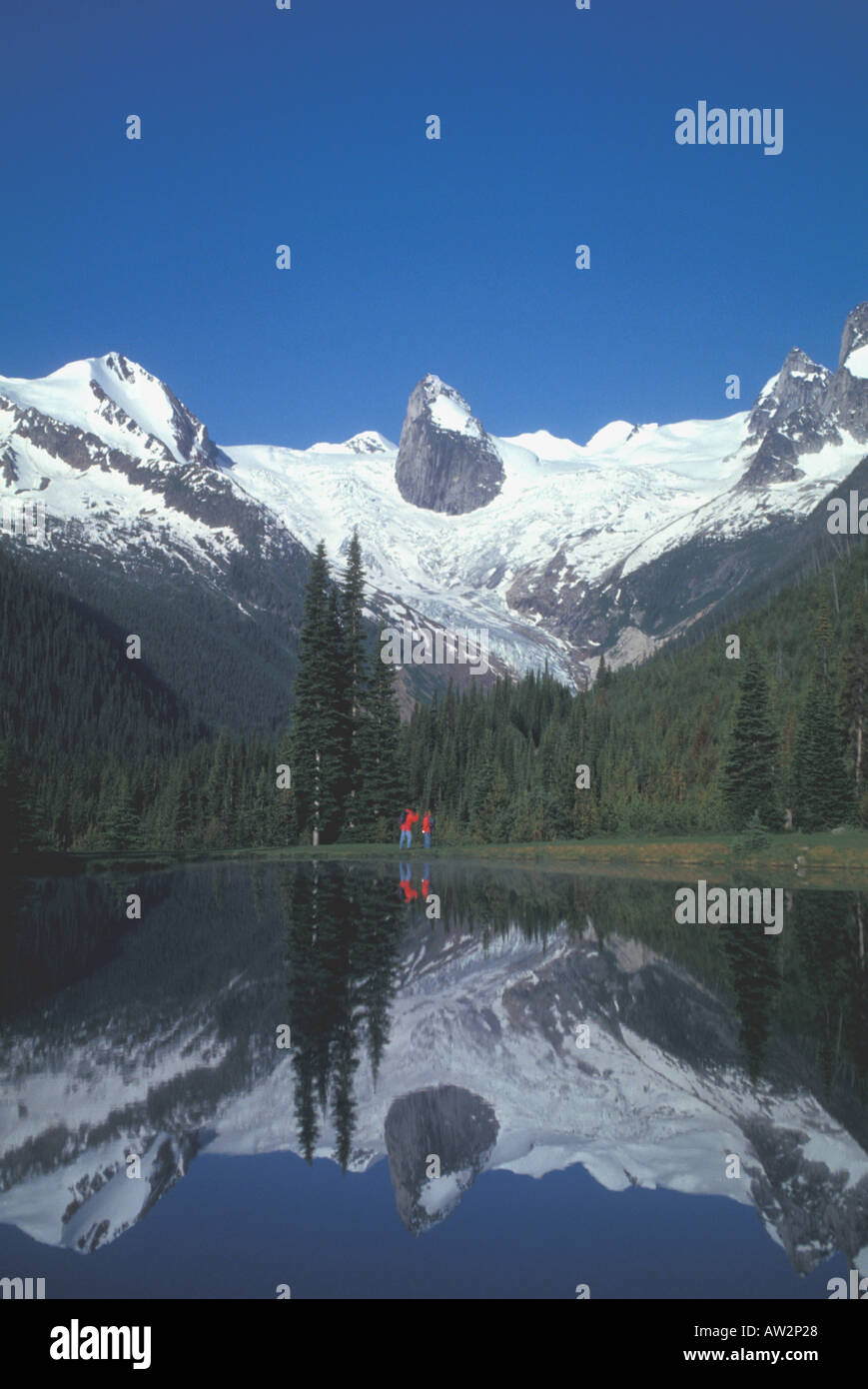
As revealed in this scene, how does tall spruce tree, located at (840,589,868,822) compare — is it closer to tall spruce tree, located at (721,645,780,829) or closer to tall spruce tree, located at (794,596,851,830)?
tall spruce tree, located at (794,596,851,830)

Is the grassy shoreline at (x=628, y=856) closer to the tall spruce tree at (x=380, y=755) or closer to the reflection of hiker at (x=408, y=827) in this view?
the reflection of hiker at (x=408, y=827)

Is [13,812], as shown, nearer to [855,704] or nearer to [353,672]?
[353,672]

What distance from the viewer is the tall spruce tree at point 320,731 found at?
244ft

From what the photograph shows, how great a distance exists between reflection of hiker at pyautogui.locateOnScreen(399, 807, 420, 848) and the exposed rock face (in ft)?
183

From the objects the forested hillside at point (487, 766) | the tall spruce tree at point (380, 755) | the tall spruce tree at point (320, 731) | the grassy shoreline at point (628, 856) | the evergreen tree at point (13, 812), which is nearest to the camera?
the grassy shoreline at point (628, 856)

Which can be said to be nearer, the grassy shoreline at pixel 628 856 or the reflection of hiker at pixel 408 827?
the grassy shoreline at pixel 628 856

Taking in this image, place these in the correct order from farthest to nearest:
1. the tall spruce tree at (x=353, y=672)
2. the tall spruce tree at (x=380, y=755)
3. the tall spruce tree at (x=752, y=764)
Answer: the tall spruce tree at (x=353, y=672) → the tall spruce tree at (x=380, y=755) → the tall spruce tree at (x=752, y=764)

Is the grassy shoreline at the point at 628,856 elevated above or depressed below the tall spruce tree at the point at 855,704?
below

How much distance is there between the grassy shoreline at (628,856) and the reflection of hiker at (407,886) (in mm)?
9135

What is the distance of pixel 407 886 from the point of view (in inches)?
1526

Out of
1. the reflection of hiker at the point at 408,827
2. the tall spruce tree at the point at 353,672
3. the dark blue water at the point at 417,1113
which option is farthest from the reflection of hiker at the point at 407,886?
the tall spruce tree at the point at 353,672

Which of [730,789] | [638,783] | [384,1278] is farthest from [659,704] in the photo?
[384,1278]

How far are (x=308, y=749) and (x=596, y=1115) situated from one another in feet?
213
